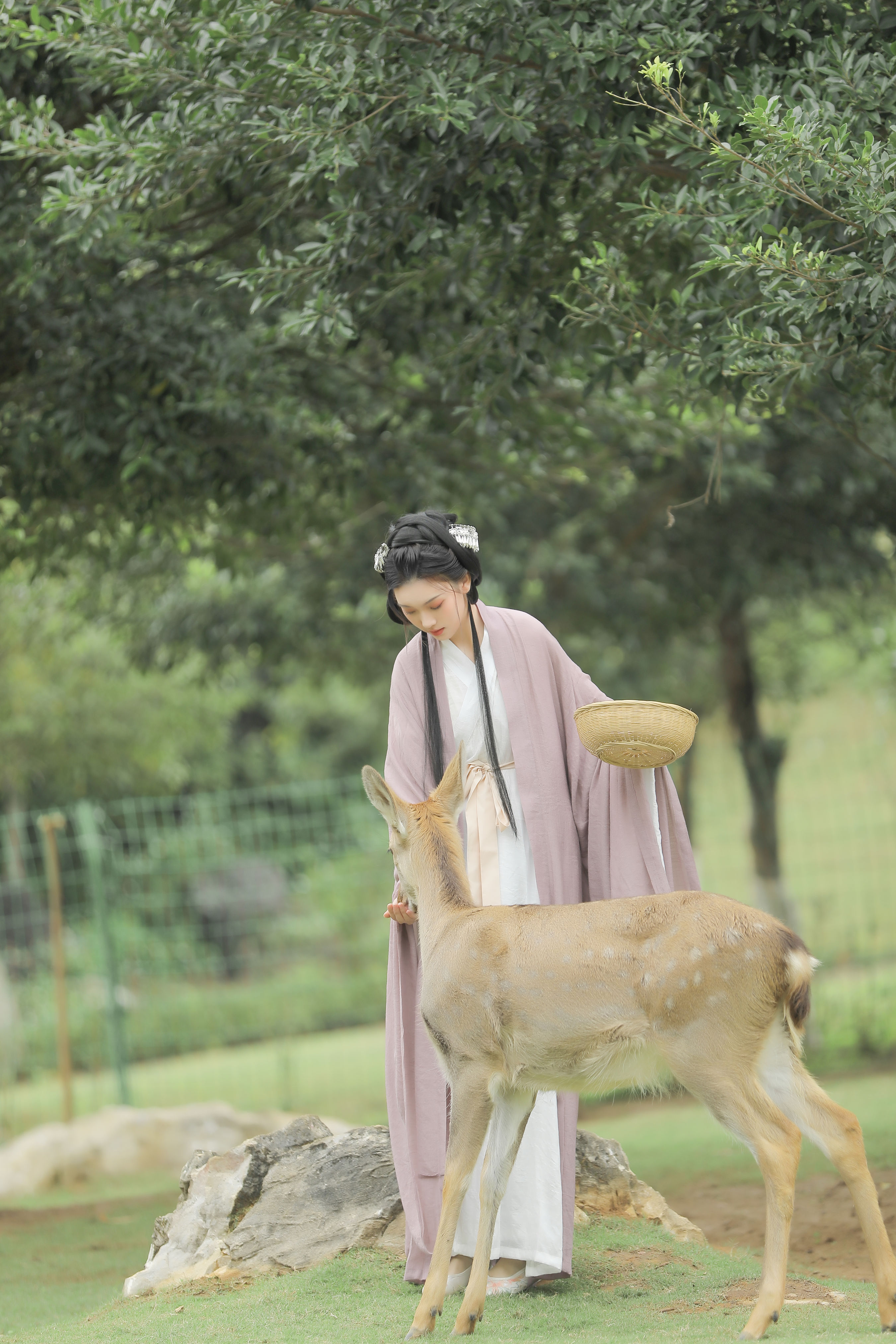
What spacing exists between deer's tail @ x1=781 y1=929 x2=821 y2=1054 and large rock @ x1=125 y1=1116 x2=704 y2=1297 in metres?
1.97

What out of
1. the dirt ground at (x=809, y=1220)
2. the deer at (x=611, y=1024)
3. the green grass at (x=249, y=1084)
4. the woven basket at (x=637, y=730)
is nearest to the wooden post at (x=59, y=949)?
the green grass at (x=249, y=1084)

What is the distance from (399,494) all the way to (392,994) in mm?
3864

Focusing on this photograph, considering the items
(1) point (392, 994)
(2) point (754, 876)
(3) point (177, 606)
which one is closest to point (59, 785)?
(3) point (177, 606)

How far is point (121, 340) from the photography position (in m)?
6.80

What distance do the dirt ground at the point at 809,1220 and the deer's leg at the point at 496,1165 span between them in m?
1.56

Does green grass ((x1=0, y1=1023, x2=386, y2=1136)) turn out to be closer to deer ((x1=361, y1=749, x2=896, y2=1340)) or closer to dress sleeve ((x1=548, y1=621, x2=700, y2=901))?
dress sleeve ((x1=548, y1=621, x2=700, y2=901))

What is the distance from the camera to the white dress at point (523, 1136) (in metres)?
4.52

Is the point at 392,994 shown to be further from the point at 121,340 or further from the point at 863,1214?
the point at 121,340

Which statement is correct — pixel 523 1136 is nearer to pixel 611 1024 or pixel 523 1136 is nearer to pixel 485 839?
pixel 611 1024

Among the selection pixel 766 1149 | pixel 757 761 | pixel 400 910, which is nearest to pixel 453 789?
pixel 400 910

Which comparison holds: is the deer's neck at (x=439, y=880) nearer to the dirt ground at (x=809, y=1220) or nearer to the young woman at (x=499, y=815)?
the young woman at (x=499, y=815)

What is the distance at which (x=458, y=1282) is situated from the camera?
4520mm

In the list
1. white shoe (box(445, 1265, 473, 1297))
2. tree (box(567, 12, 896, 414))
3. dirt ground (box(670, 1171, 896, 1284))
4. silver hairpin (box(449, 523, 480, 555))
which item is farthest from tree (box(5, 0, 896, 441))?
dirt ground (box(670, 1171, 896, 1284))

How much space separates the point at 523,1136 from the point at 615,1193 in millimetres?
1407
